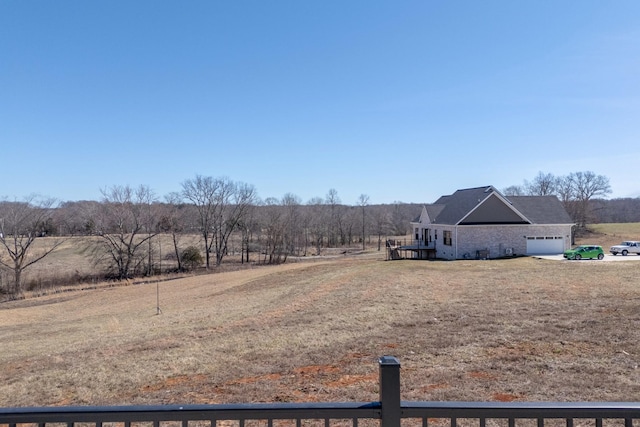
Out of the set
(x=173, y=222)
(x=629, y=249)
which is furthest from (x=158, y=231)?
(x=629, y=249)

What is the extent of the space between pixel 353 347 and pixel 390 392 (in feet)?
22.0

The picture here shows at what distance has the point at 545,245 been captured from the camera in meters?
28.8

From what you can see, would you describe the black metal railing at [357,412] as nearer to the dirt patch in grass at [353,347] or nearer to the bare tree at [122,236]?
the dirt patch in grass at [353,347]

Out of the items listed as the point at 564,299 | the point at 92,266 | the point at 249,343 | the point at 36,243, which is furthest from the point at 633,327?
the point at 36,243

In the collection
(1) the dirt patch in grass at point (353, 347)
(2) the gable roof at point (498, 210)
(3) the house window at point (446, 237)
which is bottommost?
(1) the dirt patch in grass at point (353, 347)

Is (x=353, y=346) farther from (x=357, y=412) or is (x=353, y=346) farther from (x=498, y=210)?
(x=498, y=210)

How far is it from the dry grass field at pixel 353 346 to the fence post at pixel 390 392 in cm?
399

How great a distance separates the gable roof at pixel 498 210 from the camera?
28250 mm

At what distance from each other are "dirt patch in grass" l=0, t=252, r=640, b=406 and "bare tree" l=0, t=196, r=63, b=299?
18043mm

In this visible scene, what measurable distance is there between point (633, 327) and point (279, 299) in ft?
35.8

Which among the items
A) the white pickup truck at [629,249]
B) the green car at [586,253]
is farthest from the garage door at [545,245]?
the green car at [586,253]

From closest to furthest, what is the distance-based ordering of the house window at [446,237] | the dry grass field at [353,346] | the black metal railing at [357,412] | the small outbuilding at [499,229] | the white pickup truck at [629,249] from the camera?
the black metal railing at [357,412], the dry grass field at [353,346], the white pickup truck at [629,249], the small outbuilding at [499,229], the house window at [446,237]

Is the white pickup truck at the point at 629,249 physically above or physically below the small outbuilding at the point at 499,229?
below

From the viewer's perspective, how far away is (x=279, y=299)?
50.7 feet
